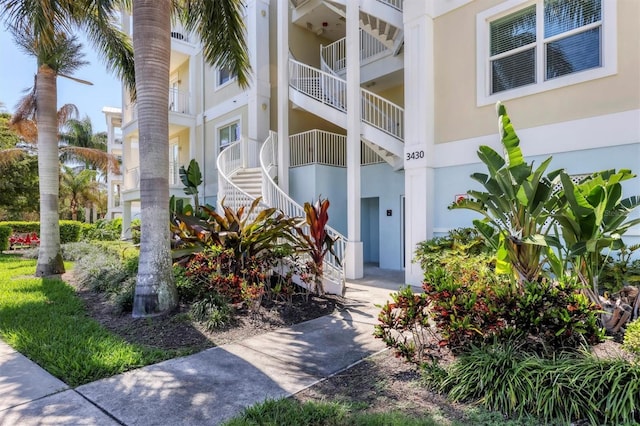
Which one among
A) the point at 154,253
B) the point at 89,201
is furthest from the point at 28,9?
the point at 89,201

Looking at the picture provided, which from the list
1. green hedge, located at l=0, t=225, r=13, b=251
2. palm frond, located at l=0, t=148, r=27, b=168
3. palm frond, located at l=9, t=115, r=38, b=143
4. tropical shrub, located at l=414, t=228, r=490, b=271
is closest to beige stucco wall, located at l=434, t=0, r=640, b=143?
tropical shrub, located at l=414, t=228, r=490, b=271

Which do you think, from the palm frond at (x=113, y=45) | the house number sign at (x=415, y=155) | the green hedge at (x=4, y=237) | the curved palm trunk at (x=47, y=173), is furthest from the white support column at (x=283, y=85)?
the green hedge at (x=4, y=237)

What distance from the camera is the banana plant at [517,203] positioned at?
4.54m

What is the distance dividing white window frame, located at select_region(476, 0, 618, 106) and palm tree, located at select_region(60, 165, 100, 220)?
3410cm

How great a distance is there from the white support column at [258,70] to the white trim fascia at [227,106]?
0.66 meters

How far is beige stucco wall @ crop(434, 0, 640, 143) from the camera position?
6.71 m

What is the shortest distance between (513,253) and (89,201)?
133 ft

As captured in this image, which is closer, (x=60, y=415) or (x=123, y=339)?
(x=60, y=415)

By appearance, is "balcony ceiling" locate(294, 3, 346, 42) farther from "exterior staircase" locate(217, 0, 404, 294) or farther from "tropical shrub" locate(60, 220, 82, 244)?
"tropical shrub" locate(60, 220, 82, 244)

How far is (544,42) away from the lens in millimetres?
7828

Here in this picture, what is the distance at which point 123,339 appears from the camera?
5277 mm

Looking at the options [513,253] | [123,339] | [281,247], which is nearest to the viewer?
[513,253]

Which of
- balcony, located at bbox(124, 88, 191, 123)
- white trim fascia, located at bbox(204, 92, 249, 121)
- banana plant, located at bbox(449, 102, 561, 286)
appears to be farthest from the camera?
balcony, located at bbox(124, 88, 191, 123)

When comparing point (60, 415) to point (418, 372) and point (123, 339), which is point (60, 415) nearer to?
point (123, 339)
